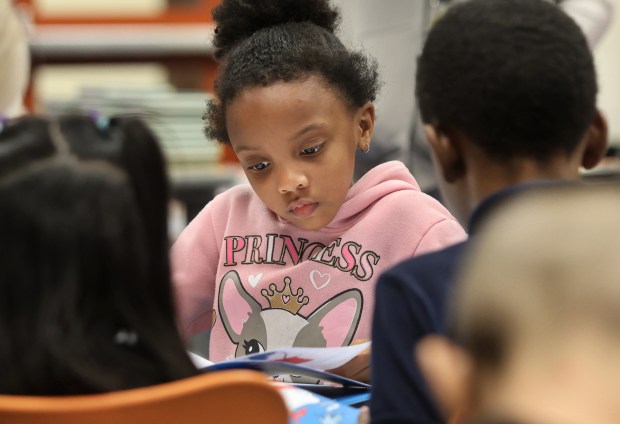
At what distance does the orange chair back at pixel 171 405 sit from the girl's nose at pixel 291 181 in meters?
0.53

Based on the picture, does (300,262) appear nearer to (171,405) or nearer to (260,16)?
(260,16)

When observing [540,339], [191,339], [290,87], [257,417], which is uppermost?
[290,87]

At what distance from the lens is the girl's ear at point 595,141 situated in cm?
87

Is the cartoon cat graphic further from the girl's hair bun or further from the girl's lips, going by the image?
the girl's hair bun

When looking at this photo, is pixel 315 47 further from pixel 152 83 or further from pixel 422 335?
pixel 152 83

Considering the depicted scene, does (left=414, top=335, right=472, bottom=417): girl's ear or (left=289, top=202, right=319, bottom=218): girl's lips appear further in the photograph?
(left=289, top=202, right=319, bottom=218): girl's lips

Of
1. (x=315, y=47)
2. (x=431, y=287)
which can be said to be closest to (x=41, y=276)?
(x=431, y=287)

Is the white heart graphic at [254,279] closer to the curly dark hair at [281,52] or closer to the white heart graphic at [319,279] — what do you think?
the white heart graphic at [319,279]

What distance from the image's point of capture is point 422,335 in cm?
72

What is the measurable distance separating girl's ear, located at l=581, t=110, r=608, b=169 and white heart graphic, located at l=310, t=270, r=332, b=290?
386 mm

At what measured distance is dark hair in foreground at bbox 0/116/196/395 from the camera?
659mm

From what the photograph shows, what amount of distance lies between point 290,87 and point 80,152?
447mm

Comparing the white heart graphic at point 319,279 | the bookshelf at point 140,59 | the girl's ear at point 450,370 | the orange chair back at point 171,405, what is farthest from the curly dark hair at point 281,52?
the bookshelf at point 140,59

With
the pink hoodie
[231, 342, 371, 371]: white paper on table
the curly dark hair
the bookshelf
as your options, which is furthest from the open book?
the bookshelf
